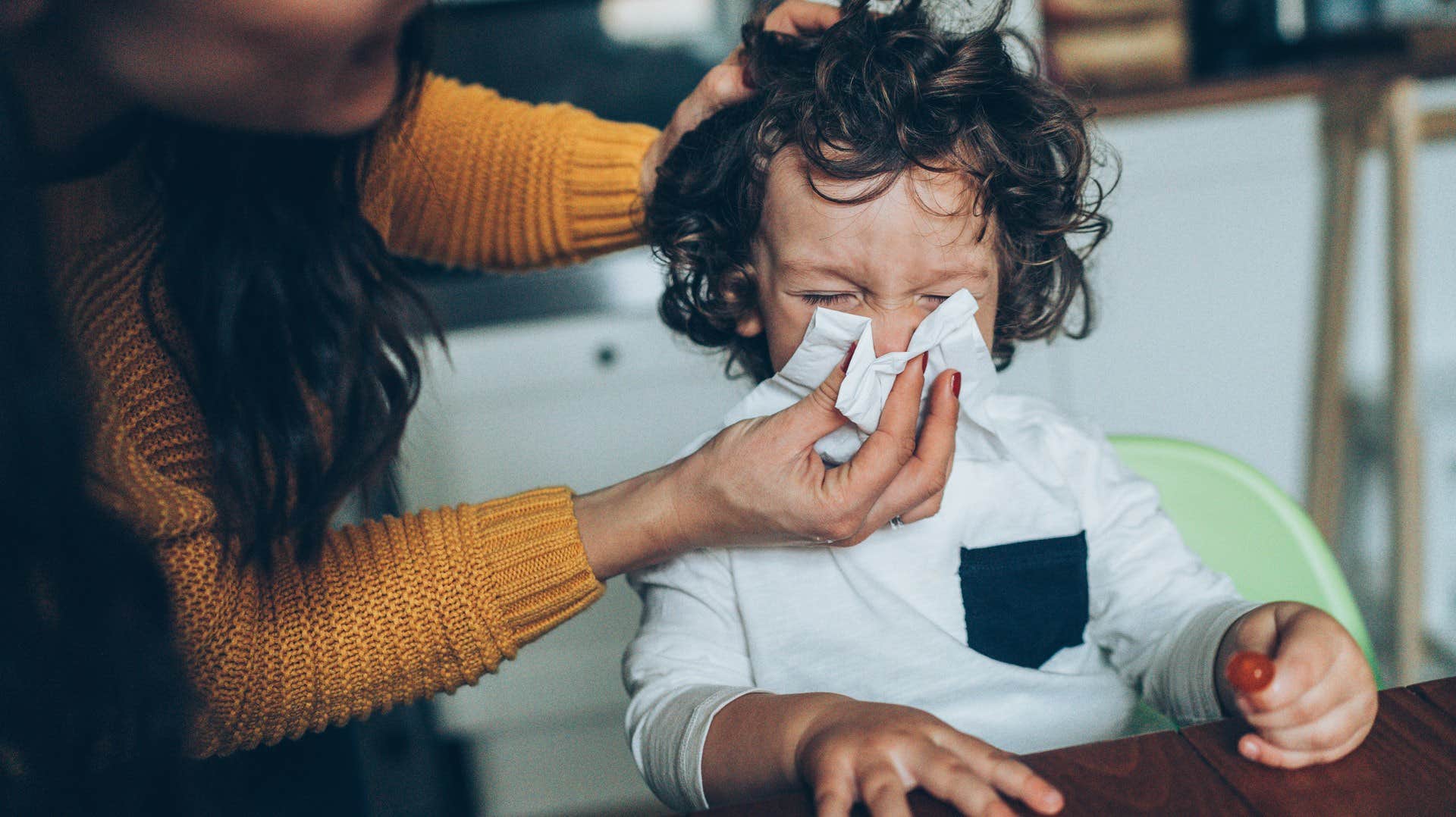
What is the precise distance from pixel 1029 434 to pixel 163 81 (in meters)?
0.64

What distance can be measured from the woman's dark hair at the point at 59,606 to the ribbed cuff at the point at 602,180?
465 mm

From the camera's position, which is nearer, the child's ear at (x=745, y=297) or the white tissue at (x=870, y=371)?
the white tissue at (x=870, y=371)

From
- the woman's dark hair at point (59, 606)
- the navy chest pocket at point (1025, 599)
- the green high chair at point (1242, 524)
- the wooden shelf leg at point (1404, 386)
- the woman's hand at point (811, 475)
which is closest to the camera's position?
the woman's dark hair at point (59, 606)

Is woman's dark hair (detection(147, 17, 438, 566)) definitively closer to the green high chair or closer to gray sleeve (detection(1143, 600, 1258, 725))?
gray sleeve (detection(1143, 600, 1258, 725))

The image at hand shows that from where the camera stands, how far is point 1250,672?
0.49 m

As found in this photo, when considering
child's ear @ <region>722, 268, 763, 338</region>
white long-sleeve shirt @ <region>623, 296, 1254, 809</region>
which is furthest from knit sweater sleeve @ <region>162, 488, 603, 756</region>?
child's ear @ <region>722, 268, 763, 338</region>

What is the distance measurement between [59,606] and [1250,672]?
0.54 m

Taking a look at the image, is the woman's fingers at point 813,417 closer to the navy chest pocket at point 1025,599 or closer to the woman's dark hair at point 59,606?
the navy chest pocket at point 1025,599

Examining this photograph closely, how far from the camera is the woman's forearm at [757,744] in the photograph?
565 mm

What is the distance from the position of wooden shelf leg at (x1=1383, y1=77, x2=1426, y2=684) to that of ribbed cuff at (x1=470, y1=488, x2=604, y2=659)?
140 centimetres

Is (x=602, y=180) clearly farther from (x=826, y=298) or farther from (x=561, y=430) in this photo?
(x=561, y=430)

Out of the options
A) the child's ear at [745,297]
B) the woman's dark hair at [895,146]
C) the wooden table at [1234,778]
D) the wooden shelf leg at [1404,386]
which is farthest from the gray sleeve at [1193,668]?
the wooden shelf leg at [1404,386]

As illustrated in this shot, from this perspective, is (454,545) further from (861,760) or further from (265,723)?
(861,760)

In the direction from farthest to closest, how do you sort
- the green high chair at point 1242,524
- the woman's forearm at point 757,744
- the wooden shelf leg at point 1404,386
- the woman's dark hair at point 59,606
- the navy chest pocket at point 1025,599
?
the wooden shelf leg at point 1404,386, the green high chair at point 1242,524, the navy chest pocket at point 1025,599, the woman's forearm at point 757,744, the woman's dark hair at point 59,606
